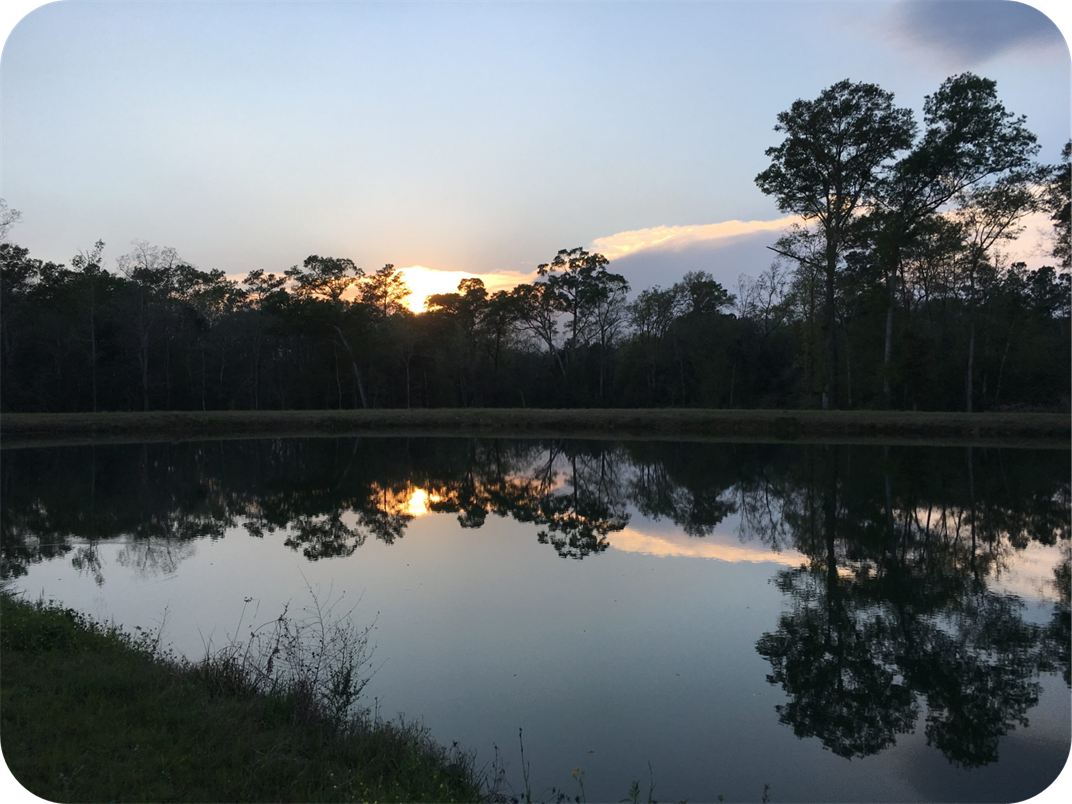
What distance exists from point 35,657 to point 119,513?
1142 centimetres

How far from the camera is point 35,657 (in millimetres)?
6191

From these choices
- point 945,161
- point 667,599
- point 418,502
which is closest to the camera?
point 667,599

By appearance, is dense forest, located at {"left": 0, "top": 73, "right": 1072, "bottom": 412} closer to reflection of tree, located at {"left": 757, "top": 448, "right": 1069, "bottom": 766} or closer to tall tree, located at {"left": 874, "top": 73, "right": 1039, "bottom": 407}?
tall tree, located at {"left": 874, "top": 73, "right": 1039, "bottom": 407}

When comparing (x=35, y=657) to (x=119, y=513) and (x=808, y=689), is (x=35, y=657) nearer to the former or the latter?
(x=808, y=689)

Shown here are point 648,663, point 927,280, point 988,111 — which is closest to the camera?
point 648,663

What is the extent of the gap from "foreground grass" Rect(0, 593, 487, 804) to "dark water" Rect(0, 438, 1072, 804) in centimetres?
87

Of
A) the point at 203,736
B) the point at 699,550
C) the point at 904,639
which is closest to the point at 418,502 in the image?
the point at 699,550

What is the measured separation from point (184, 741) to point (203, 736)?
16 cm

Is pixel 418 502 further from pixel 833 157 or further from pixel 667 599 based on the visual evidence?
pixel 833 157

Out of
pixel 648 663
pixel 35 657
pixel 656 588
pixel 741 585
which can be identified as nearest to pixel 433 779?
pixel 648 663

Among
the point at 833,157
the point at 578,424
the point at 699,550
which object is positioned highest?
the point at 833,157

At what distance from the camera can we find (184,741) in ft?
16.0

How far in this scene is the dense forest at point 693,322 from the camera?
32844 millimetres

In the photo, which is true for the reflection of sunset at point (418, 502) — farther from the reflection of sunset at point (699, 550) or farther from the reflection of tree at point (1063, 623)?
the reflection of tree at point (1063, 623)
